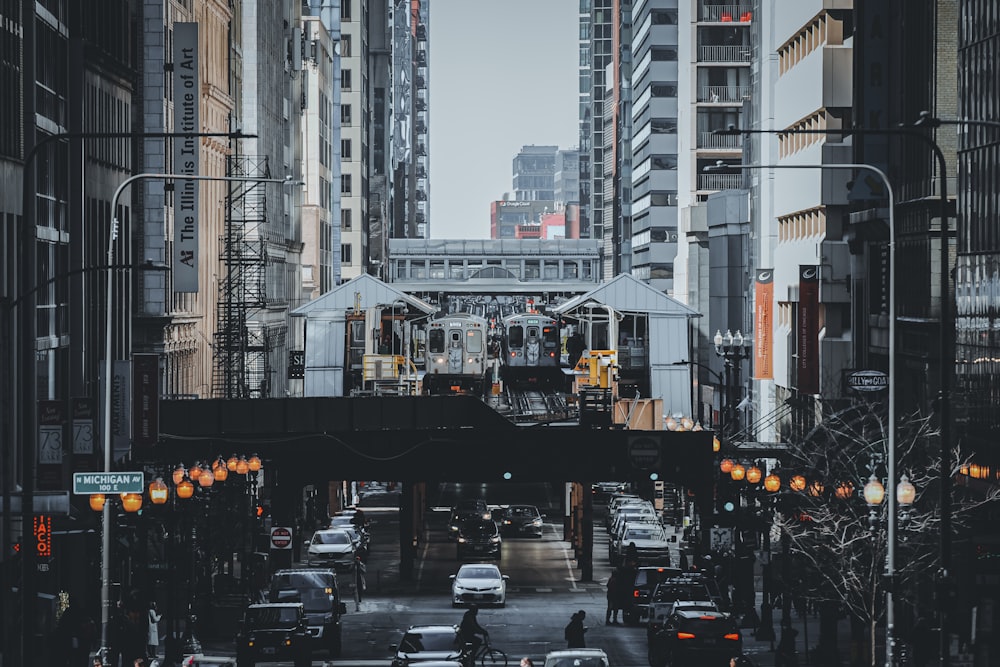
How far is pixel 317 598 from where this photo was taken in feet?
142

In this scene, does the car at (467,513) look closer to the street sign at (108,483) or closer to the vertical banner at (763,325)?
the vertical banner at (763,325)

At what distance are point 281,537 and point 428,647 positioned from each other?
20139 millimetres

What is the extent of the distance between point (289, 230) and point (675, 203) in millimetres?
39128

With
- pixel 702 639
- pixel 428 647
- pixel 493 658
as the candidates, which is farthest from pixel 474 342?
pixel 428 647

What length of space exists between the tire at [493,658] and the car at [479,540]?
24315 millimetres

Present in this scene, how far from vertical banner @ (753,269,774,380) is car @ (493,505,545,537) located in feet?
37.5

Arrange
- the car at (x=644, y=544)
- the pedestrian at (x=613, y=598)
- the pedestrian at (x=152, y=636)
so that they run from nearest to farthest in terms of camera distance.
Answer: the pedestrian at (x=152, y=636) < the pedestrian at (x=613, y=598) < the car at (x=644, y=544)

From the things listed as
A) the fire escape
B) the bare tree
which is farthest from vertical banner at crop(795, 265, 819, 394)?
the fire escape

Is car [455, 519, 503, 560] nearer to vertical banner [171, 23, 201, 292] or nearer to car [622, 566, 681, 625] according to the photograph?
vertical banner [171, 23, 201, 292]

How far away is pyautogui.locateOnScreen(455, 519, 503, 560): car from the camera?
6688 cm

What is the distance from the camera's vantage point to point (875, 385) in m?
38.8

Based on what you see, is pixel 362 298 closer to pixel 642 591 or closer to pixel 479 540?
pixel 479 540

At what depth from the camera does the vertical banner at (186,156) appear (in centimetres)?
6706

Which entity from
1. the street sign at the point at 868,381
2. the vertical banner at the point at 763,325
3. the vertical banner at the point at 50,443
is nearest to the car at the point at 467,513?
the vertical banner at the point at 763,325
